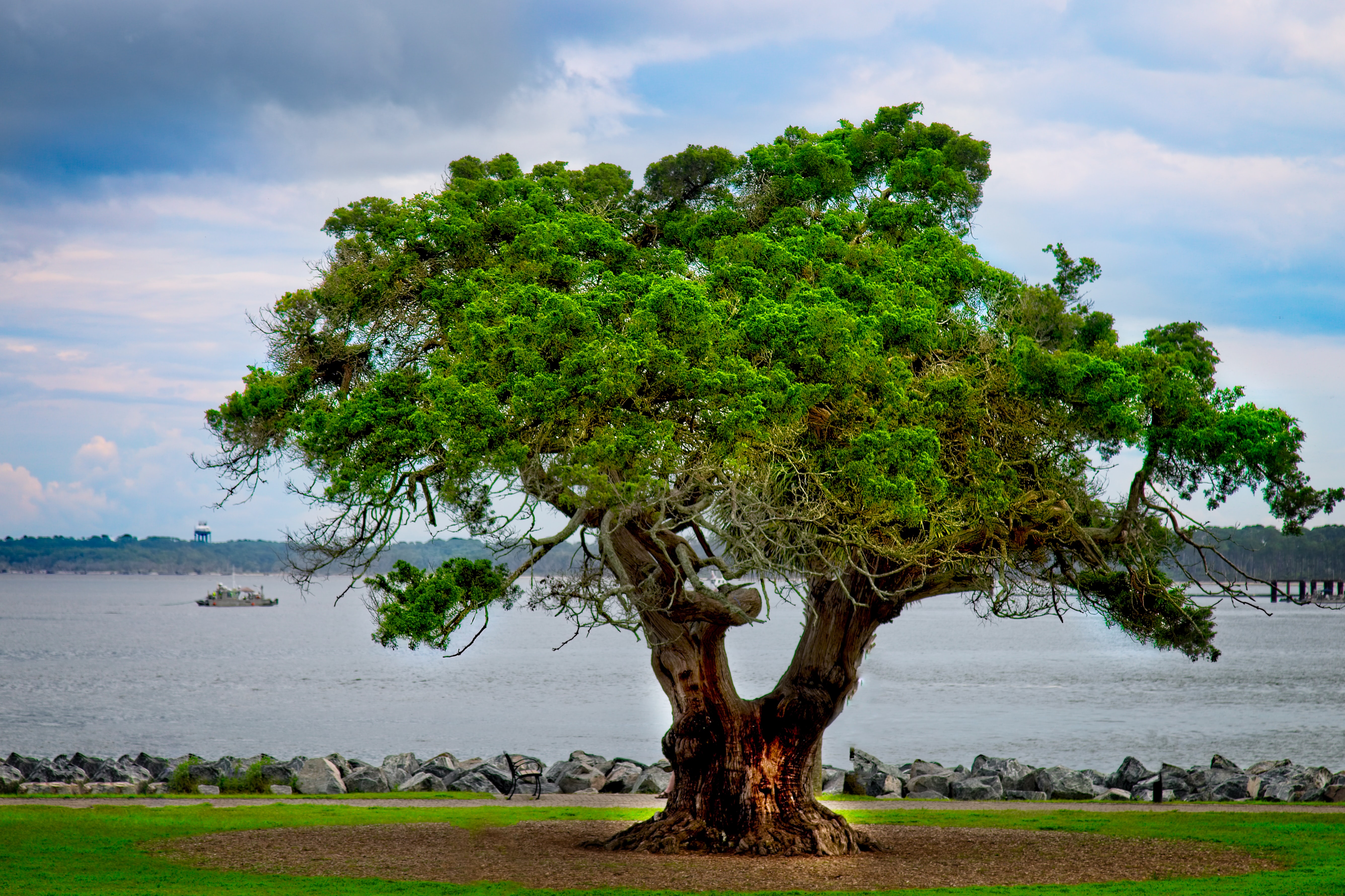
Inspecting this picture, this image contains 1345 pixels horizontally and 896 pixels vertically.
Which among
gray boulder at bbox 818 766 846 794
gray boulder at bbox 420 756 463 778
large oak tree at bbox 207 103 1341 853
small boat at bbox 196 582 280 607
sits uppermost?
large oak tree at bbox 207 103 1341 853

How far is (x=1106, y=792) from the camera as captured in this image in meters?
25.9

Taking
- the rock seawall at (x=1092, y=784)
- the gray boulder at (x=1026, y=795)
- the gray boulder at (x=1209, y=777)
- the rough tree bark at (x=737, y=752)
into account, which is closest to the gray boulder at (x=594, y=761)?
the rock seawall at (x=1092, y=784)

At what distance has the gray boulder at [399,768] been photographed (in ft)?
82.2

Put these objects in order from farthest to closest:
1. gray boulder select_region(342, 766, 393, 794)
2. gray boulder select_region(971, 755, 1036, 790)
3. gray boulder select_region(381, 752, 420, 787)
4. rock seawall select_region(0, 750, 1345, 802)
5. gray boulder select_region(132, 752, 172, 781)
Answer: gray boulder select_region(132, 752, 172, 781), gray boulder select_region(971, 755, 1036, 790), gray boulder select_region(381, 752, 420, 787), gray boulder select_region(342, 766, 393, 794), rock seawall select_region(0, 750, 1345, 802)

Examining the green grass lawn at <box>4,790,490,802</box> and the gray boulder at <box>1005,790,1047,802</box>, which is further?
the gray boulder at <box>1005,790,1047,802</box>

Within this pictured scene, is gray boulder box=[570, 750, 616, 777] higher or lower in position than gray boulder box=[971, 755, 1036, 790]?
lower

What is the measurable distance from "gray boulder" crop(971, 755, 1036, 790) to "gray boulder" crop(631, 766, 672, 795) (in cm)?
696

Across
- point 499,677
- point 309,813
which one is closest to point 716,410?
point 309,813

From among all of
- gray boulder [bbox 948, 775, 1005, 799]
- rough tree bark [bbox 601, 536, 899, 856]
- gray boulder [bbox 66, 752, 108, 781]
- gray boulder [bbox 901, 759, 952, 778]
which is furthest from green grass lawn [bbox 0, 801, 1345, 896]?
gray boulder [bbox 66, 752, 108, 781]

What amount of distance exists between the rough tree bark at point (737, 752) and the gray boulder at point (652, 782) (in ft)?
29.1

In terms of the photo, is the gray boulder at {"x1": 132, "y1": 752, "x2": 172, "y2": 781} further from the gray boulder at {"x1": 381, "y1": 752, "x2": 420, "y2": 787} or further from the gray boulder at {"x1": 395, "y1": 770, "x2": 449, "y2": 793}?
the gray boulder at {"x1": 395, "y1": 770, "x2": 449, "y2": 793}

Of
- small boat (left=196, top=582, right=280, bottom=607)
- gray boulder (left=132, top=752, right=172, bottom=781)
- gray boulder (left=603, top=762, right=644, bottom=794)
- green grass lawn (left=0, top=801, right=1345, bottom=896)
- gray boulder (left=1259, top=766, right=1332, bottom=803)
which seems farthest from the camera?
small boat (left=196, top=582, right=280, bottom=607)

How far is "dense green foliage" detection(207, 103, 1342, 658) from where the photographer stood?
10820mm

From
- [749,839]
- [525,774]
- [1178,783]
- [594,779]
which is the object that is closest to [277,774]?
[525,774]
